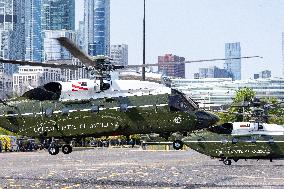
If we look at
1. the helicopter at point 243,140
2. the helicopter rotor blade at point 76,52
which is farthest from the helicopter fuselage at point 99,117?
the helicopter at point 243,140

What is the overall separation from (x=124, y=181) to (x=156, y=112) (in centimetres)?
6458

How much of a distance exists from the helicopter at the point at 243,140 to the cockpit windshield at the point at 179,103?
39.4 m

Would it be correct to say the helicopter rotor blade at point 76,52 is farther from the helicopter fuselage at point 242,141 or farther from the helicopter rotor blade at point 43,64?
the helicopter fuselage at point 242,141

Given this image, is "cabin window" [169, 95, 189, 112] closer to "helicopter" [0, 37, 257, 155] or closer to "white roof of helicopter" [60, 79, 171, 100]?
"helicopter" [0, 37, 257, 155]

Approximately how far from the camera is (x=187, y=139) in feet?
287

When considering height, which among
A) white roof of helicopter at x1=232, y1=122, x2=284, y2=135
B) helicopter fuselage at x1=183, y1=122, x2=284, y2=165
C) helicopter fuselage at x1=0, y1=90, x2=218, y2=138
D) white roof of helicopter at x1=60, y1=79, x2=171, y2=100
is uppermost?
white roof of helicopter at x1=60, y1=79, x2=171, y2=100

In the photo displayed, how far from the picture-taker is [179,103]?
4556 centimetres

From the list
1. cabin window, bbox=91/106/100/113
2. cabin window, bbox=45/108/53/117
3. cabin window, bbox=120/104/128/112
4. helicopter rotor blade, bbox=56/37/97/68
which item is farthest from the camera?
cabin window, bbox=45/108/53/117

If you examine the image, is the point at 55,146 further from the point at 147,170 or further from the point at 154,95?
the point at 147,170

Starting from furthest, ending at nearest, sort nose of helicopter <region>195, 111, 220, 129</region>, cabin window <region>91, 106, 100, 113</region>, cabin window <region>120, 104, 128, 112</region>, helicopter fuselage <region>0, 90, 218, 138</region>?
1. cabin window <region>91, 106, 100, 113</region>
2. cabin window <region>120, 104, 128, 112</region>
3. helicopter fuselage <region>0, 90, 218, 138</region>
4. nose of helicopter <region>195, 111, 220, 129</region>

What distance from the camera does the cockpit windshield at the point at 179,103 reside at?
4547cm

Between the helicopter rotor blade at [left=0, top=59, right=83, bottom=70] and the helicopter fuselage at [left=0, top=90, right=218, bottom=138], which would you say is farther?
the helicopter fuselage at [left=0, top=90, right=218, bottom=138]

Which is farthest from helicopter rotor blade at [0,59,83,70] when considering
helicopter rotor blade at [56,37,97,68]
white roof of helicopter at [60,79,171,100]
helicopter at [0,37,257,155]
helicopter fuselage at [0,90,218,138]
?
helicopter fuselage at [0,90,218,138]

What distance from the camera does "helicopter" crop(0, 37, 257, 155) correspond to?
45.5m
